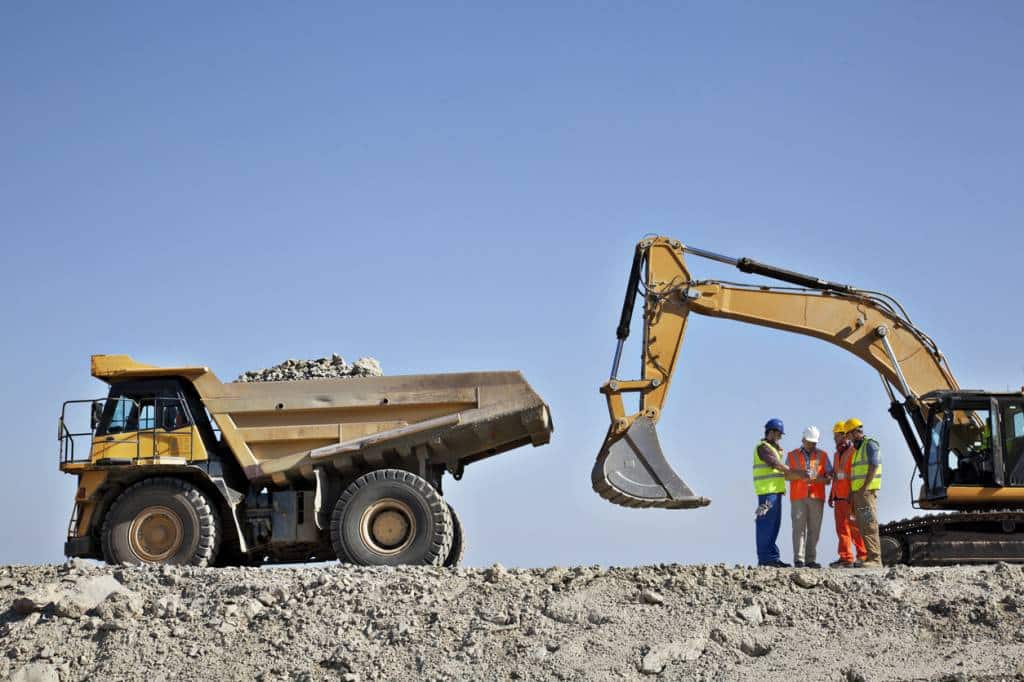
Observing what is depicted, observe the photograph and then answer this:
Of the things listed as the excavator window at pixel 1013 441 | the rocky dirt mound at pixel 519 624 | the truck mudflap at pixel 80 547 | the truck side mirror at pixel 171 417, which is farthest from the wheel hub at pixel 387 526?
the excavator window at pixel 1013 441

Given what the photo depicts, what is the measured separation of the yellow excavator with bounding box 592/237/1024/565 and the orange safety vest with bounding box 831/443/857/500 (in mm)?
1302

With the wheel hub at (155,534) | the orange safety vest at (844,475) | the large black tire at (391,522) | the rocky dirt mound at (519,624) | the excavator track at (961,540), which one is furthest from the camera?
the excavator track at (961,540)

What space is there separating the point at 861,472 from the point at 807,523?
0.89 meters

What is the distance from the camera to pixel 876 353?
53.5ft

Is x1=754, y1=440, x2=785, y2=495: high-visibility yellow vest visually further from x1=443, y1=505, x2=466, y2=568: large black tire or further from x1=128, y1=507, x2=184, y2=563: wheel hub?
x1=128, y1=507, x2=184, y2=563: wheel hub

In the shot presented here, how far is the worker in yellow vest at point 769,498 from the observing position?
15148mm

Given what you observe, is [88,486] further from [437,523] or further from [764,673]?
[764,673]

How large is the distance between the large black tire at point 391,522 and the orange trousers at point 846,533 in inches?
181

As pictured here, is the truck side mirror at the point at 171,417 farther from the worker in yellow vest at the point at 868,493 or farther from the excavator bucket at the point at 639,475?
the worker in yellow vest at the point at 868,493

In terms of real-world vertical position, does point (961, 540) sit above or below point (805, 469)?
below

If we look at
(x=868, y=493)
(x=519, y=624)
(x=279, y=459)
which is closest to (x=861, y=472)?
(x=868, y=493)

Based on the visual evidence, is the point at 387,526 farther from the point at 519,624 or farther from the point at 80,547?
the point at 80,547

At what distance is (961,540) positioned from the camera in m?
15.8

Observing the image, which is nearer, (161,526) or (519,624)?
(519,624)
